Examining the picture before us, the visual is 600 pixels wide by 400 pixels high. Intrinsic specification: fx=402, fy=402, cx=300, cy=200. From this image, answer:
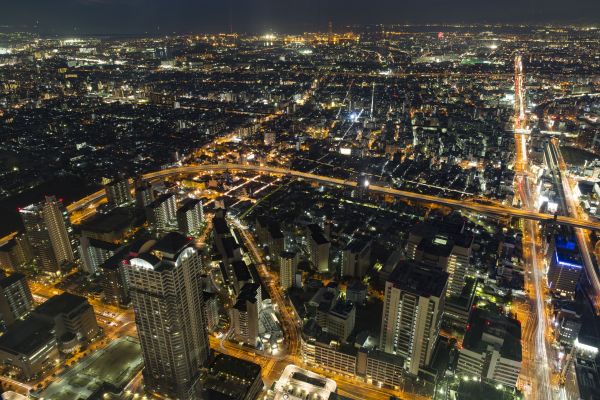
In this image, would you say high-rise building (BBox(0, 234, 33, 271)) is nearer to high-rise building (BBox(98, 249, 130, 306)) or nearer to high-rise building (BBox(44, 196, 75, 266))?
high-rise building (BBox(44, 196, 75, 266))

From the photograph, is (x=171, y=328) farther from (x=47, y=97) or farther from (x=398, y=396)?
(x=47, y=97)

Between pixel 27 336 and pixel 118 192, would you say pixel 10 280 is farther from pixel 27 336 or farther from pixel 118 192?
pixel 118 192

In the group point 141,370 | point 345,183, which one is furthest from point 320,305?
point 345,183

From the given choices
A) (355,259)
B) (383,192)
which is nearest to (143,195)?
(355,259)

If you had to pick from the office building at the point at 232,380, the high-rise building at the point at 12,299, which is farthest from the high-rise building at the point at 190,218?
the office building at the point at 232,380

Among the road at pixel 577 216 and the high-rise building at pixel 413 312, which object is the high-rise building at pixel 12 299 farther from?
the road at pixel 577 216

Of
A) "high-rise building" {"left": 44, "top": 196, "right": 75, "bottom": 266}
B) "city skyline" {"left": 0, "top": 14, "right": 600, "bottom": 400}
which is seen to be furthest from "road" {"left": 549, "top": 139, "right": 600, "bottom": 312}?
"high-rise building" {"left": 44, "top": 196, "right": 75, "bottom": 266}

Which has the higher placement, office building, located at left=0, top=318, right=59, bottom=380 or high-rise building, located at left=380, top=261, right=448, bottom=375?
high-rise building, located at left=380, top=261, right=448, bottom=375
